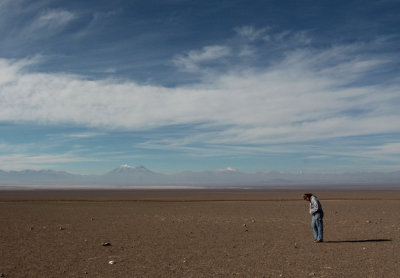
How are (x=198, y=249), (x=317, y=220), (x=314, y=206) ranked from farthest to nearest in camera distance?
1. (x=314, y=206)
2. (x=317, y=220)
3. (x=198, y=249)

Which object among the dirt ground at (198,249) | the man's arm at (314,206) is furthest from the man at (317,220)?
the dirt ground at (198,249)

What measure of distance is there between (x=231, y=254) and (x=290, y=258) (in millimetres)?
2022

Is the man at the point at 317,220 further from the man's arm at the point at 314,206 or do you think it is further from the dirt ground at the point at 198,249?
the dirt ground at the point at 198,249

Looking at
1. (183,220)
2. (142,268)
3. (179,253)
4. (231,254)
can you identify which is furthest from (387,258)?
(183,220)

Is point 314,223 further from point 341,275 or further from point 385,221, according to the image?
point 385,221

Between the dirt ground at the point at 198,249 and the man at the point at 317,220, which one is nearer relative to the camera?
the dirt ground at the point at 198,249

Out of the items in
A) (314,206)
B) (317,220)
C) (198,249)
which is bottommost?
(198,249)

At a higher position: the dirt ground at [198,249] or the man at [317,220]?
the man at [317,220]

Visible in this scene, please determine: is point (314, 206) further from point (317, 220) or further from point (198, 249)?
point (198, 249)

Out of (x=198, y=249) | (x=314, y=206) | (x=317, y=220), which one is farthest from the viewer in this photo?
(x=314, y=206)

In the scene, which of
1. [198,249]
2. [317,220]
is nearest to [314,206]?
[317,220]

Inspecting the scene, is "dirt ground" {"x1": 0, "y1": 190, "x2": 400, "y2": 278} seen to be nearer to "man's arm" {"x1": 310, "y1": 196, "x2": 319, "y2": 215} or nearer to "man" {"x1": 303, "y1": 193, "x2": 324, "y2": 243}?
"man" {"x1": 303, "y1": 193, "x2": 324, "y2": 243}

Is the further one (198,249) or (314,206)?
(314,206)

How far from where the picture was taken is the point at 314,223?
1658 cm
